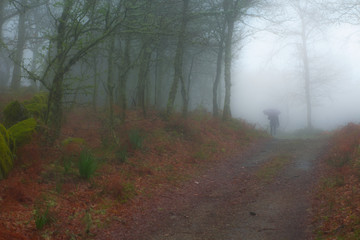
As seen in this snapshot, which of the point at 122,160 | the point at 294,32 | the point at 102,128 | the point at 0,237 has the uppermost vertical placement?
the point at 294,32

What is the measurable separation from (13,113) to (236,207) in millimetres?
6786

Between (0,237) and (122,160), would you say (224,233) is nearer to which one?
(0,237)

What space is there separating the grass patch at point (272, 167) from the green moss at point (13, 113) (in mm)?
7247

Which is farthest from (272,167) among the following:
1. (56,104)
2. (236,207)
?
(56,104)

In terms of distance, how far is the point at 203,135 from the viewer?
13250mm

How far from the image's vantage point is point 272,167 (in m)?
9.38

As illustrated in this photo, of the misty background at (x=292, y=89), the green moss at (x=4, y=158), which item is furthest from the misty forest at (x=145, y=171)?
the misty background at (x=292, y=89)

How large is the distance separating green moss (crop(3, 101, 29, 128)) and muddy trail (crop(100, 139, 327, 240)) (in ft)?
16.3

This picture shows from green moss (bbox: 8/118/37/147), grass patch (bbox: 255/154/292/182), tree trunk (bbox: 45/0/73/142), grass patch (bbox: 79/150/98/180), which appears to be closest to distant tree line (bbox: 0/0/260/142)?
tree trunk (bbox: 45/0/73/142)

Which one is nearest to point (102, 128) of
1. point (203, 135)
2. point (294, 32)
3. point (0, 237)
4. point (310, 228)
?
point (203, 135)

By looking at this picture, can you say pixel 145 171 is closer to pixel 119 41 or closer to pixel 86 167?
pixel 86 167

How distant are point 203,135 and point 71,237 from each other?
30.0 feet

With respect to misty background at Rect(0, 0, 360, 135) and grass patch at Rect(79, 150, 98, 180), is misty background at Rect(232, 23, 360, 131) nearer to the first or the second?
misty background at Rect(0, 0, 360, 135)

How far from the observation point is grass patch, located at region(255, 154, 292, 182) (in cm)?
838
